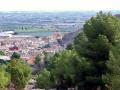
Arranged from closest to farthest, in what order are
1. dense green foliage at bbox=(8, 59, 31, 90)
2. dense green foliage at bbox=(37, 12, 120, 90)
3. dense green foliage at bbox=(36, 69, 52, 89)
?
1. dense green foliage at bbox=(37, 12, 120, 90)
2. dense green foliage at bbox=(8, 59, 31, 90)
3. dense green foliage at bbox=(36, 69, 52, 89)

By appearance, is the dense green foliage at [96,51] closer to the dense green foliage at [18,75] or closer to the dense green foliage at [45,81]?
the dense green foliage at [18,75]

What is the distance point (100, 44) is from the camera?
→ 25.6 metres

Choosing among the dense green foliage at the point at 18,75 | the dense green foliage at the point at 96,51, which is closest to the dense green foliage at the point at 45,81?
the dense green foliage at the point at 18,75

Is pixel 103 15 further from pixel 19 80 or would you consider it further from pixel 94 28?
pixel 19 80

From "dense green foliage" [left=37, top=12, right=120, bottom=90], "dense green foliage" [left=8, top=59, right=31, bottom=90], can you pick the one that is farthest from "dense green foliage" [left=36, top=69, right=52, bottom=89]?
"dense green foliage" [left=37, top=12, right=120, bottom=90]

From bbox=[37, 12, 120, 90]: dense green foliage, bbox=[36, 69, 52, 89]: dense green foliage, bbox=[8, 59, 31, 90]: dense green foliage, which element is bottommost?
bbox=[36, 69, 52, 89]: dense green foliage

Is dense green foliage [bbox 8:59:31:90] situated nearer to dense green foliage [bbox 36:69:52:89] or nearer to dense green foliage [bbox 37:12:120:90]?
dense green foliage [bbox 36:69:52:89]

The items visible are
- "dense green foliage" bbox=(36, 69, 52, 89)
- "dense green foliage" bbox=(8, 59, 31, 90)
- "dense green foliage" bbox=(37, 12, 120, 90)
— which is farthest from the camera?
"dense green foliage" bbox=(36, 69, 52, 89)

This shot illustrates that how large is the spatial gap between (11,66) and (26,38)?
6107 inches

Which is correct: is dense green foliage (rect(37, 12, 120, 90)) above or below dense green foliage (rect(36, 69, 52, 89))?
above

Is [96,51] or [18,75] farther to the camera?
[18,75]

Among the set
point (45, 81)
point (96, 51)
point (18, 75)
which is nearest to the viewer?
point (96, 51)

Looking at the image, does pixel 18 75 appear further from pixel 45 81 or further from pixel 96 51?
pixel 96 51

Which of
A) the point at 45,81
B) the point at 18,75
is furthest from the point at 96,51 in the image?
the point at 45,81
